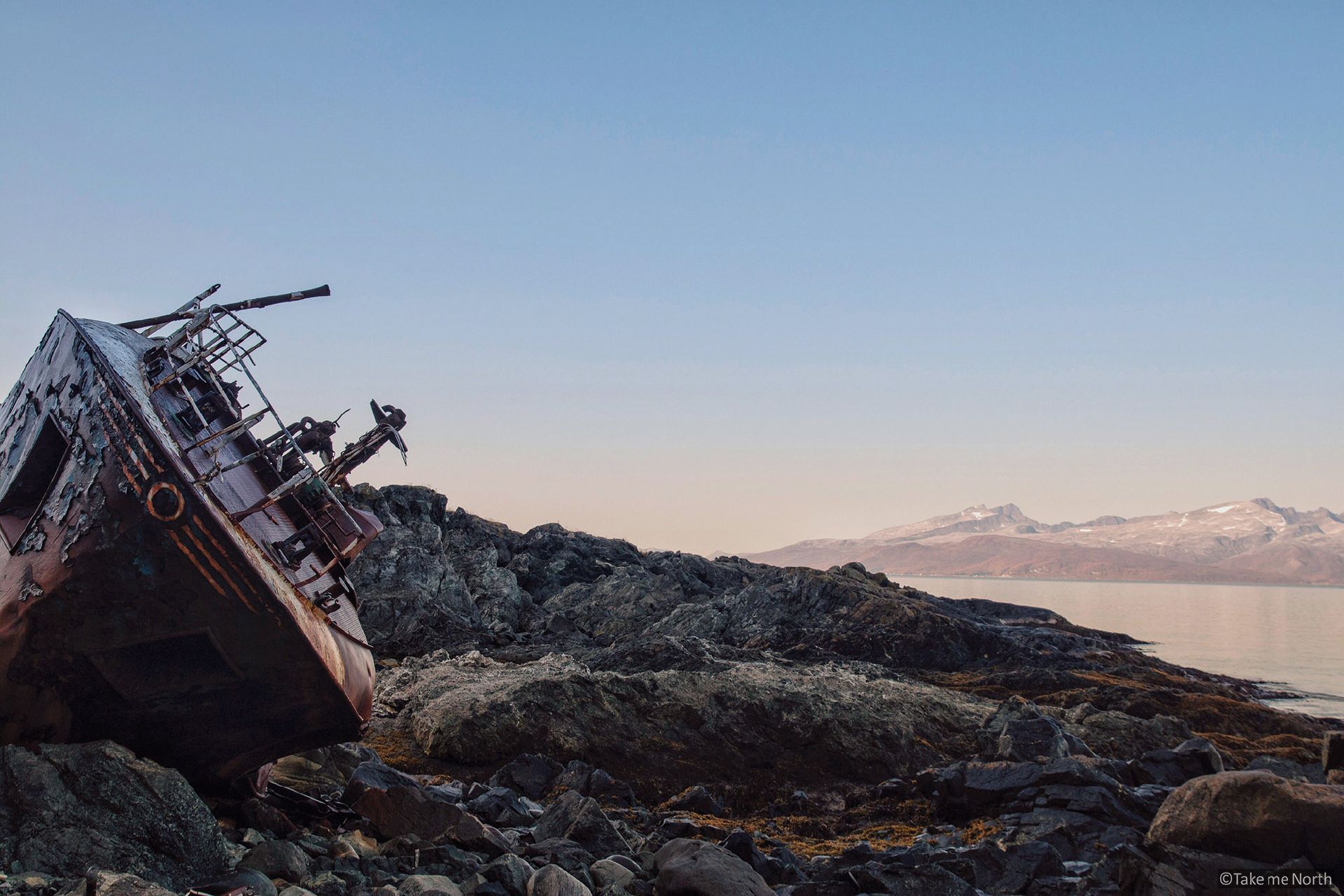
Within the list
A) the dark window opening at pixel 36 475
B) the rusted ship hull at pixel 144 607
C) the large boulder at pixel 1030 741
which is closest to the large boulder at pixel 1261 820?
the large boulder at pixel 1030 741

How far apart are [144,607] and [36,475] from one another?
256 centimetres

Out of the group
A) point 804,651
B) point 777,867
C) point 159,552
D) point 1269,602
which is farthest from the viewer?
point 1269,602

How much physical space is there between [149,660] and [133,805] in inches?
44.6

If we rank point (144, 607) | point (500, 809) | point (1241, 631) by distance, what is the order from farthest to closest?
point (1241, 631), point (500, 809), point (144, 607)

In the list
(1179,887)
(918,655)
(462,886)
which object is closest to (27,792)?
(462,886)

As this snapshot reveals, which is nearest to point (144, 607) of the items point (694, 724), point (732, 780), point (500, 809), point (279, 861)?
point (279, 861)

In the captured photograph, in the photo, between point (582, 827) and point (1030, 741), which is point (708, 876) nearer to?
point (582, 827)

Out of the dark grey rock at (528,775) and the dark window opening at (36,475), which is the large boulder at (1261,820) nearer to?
the dark grey rock at (528,775)

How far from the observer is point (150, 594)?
6.94m

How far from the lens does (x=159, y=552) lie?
272 inches

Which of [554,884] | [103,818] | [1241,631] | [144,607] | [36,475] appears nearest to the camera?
[103,818]

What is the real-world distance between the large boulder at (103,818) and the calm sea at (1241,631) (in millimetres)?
33730

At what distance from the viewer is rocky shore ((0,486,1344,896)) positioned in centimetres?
691

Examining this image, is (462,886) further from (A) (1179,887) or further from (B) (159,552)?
(A) (1179,887)
